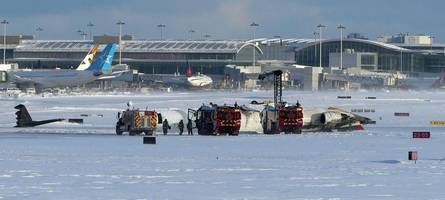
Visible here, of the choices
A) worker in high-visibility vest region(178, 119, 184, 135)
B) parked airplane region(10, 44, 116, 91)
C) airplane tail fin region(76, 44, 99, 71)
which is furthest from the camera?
airplane tail fin region(76, 44, 99, 71)

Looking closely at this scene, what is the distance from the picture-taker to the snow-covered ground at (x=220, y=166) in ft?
99.5

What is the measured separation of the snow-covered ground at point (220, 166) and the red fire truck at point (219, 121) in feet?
3.11

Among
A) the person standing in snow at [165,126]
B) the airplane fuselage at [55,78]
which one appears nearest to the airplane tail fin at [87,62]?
the airplane fuselage at [55,78]

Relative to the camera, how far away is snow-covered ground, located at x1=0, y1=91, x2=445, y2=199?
99.5 ft

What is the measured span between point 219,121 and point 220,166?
20.5 m

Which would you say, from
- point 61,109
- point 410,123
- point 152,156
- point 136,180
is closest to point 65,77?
point 61,109

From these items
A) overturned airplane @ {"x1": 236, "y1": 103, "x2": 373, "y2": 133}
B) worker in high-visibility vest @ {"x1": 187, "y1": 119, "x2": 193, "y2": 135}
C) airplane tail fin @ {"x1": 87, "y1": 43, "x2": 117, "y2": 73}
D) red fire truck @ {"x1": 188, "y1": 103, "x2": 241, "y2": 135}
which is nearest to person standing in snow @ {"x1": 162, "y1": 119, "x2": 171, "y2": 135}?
worker in high-visibility vest @ {"x1": 187, "y1": 119, "x2": 193, "y2": 135}

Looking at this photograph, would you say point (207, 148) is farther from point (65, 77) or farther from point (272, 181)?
point (65, 77)

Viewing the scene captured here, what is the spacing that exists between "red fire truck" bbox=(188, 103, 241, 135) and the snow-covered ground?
949 mm

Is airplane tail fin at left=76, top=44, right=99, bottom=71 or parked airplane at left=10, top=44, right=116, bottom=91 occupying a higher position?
airplane tail fin at left=76, top=44, right=99, bottom=71

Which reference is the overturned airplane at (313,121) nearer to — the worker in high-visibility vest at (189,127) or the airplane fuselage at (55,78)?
the worker in high-visibility vest at (189,127)

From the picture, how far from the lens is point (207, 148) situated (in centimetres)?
4781

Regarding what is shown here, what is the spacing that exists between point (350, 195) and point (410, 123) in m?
42.7

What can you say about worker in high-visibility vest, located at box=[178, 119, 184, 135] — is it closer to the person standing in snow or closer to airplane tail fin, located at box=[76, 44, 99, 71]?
the person standing in snow
